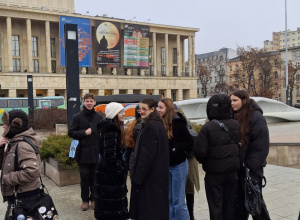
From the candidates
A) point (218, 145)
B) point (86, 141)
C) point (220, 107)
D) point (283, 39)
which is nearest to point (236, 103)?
point (220, 107)

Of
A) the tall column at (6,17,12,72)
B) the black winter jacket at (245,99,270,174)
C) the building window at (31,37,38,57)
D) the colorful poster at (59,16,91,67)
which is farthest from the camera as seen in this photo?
the building window at (31,37,38,57)

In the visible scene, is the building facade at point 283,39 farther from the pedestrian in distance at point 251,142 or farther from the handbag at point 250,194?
the handbag at point 250,194

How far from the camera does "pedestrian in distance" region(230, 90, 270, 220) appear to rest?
384 centimetres

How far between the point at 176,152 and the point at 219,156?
62 centimetres

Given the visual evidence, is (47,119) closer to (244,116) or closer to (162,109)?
(162,109)

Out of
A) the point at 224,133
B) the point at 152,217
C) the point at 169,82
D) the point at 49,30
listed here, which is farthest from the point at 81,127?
the point at 169,82

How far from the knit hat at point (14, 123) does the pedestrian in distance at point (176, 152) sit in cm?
168

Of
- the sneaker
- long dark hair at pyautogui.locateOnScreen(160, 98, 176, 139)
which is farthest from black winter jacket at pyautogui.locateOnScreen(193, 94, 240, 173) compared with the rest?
the sneaker

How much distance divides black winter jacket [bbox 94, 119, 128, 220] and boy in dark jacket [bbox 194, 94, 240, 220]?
3.39 feet

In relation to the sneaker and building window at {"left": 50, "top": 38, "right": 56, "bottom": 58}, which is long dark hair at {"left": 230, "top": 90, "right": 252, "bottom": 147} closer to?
the sneaker

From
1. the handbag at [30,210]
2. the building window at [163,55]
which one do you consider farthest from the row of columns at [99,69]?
the handbag at [30,210]

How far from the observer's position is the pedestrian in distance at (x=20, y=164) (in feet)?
10.1

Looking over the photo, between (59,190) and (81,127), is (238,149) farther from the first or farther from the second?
(59,190)

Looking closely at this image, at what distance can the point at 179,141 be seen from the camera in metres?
4.09
